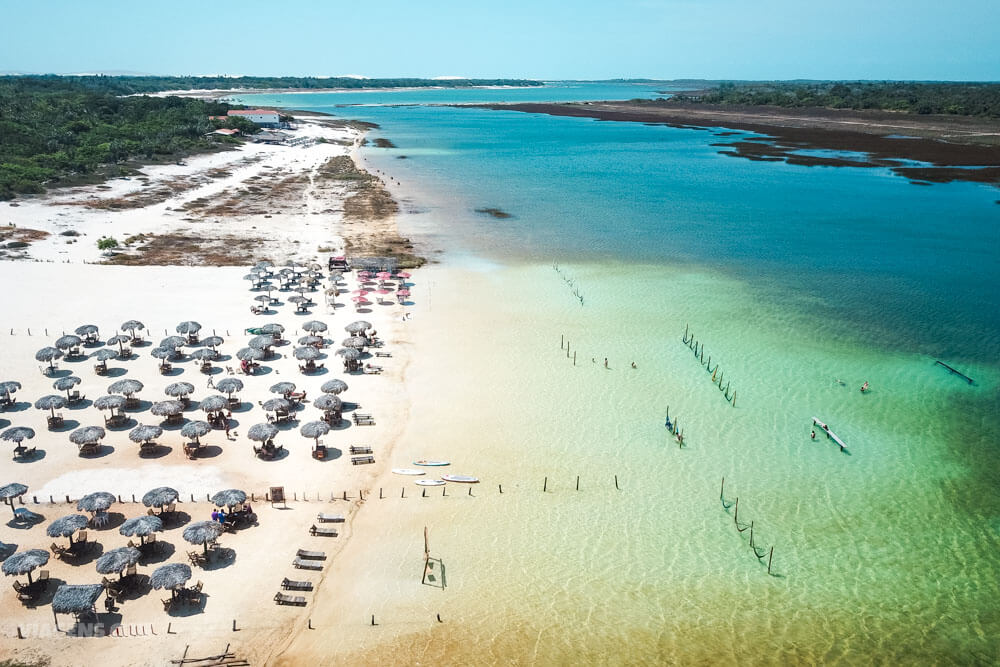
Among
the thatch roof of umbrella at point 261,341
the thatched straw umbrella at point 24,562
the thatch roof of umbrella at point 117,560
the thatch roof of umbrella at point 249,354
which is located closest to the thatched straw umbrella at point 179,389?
the thatch roof of umbrella at point 249,354

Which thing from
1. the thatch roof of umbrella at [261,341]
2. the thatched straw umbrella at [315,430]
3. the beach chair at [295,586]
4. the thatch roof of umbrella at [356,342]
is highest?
the thatch roof of umbrella at [261,341]

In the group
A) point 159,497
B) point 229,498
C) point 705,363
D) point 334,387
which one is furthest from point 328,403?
point 705,363

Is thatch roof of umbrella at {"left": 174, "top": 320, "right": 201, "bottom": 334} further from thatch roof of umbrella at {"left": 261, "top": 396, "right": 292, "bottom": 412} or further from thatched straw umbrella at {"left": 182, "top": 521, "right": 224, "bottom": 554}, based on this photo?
thatched straw umbrella at {"left": 182, "top": 521, "right": 224, "bottom": 554}

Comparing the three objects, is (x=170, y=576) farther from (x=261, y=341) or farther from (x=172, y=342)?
(x=172, y=342)

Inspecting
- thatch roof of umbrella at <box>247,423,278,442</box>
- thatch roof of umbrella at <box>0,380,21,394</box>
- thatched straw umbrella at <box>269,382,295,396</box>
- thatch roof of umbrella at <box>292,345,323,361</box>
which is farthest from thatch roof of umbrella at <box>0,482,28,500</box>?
thatch roof of umbrella at <box>292,345,323,361</box>

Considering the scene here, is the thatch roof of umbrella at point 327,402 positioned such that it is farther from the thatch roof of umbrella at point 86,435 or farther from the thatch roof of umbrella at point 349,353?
the thatch roof of umbrella at point 86,435

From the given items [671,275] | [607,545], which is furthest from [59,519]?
[671,275]

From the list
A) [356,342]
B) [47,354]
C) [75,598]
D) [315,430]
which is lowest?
[75,598]
